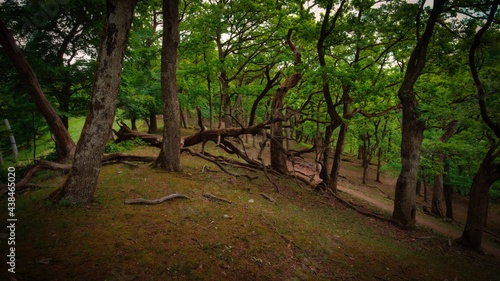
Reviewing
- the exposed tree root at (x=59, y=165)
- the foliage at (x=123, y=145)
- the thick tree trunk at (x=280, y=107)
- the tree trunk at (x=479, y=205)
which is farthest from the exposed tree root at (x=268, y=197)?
the tree trunk at (x=479, y=205)

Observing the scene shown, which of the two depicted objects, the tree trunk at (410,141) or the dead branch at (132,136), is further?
the dead branch at (132,136)

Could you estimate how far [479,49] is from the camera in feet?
32.7

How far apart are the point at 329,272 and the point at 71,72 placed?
13317 millimetres

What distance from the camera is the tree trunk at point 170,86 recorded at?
25.4 feet

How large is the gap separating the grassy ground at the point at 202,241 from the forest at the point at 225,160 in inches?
1.5

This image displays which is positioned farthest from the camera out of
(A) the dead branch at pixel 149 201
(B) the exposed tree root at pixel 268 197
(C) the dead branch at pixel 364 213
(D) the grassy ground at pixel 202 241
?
(C) the dead branch at pixel 364 213

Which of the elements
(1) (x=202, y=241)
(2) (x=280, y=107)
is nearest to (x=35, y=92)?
(1) (x=202, y=241)

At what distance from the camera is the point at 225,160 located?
12.7 m

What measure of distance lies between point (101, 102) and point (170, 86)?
3295 mm

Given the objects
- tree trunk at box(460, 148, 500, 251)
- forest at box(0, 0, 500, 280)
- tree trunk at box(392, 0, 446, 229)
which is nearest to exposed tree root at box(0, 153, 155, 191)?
forest at box(0, 0, 500, 280)

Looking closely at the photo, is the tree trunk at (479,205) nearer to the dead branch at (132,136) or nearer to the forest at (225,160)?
the forest at (225,160)

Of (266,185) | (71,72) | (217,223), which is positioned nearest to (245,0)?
(71,72)

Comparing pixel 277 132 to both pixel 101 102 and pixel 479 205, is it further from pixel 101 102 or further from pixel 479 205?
pixel 479 205

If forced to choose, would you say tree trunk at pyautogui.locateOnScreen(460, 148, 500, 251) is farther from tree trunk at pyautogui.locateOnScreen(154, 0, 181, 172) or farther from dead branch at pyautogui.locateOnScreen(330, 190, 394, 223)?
tree trunk at pyautogui.locateOnScreen(154, 0, 181, 172)
